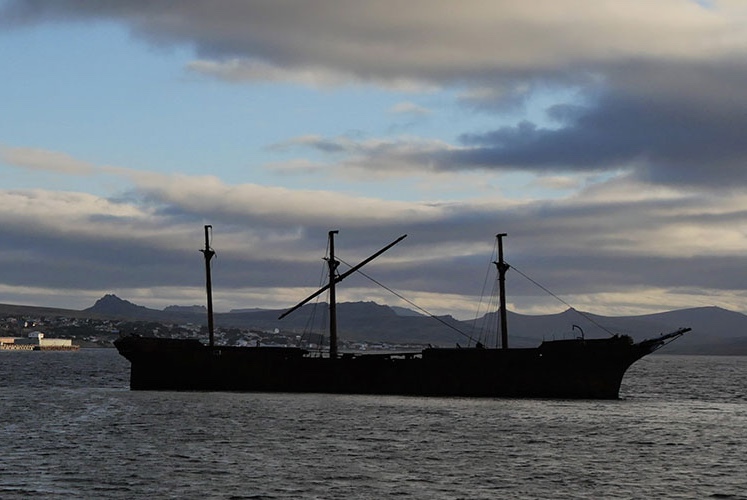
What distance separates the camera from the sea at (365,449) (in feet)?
117

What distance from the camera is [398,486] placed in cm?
3578

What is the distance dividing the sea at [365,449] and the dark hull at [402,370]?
5.06 feet

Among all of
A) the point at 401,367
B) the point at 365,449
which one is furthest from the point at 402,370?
the point at 365,449

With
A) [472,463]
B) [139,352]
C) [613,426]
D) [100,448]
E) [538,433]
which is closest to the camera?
[472,463]

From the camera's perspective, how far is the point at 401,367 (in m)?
77.6

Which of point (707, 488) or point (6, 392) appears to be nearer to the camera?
point (707, 488)

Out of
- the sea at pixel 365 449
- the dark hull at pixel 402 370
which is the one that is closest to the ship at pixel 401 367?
the dark hull at pixel 402 370

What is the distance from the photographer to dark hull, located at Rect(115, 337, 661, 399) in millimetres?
72438

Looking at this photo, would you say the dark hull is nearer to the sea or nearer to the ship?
the ship

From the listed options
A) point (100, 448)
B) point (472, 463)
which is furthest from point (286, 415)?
point (472, 463)

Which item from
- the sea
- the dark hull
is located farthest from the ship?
the sea

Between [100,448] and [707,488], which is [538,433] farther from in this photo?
[100,448]

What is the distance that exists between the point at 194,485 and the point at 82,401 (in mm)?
43442

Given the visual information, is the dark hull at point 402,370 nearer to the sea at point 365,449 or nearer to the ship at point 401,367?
the ship at point 401,367
